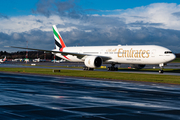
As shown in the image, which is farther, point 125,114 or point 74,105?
point 74,105

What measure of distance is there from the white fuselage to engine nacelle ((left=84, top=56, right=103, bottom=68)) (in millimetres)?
2164

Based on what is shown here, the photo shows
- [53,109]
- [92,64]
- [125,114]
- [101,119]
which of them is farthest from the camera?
[92,64]

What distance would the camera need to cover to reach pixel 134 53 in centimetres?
4594

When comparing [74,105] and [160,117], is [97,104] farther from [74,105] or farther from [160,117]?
[160,117]

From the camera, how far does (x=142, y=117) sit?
34.5 feet

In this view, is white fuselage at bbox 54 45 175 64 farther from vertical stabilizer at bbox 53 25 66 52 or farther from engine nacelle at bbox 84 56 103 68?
vertical stabilizer at bbox 53 25 66 52

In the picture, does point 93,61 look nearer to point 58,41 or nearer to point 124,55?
point 124,55

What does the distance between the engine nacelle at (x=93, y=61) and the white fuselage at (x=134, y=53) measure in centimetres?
216

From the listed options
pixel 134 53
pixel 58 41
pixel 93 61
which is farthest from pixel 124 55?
pixel 58 41

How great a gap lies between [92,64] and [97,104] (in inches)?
1349

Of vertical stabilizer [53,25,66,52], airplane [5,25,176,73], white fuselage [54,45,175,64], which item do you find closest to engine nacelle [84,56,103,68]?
airplane [5,25,176,73]

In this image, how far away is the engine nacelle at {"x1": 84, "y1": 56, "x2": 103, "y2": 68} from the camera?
157 feet

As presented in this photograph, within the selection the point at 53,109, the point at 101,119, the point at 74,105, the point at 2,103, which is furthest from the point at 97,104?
the point at 2,103

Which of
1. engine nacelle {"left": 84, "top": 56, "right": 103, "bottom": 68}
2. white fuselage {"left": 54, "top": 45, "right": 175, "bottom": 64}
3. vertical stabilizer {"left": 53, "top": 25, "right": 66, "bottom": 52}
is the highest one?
vertical stabilizer {"left": 53, "top": 25, "right": 66, "bottom": 52}
